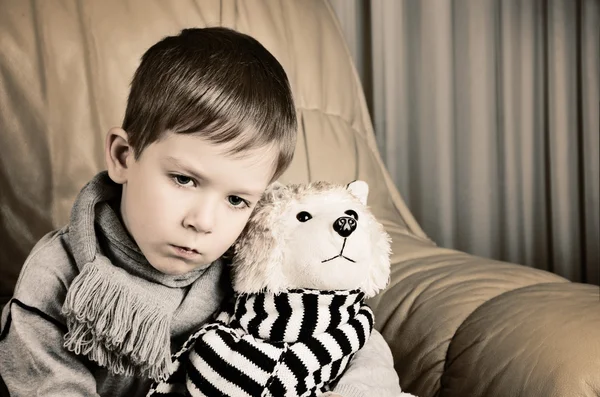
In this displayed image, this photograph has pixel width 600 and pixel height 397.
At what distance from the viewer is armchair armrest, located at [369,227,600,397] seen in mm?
775

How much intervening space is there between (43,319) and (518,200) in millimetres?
1409

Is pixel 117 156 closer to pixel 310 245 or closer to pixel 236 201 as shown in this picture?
pixel 236 201

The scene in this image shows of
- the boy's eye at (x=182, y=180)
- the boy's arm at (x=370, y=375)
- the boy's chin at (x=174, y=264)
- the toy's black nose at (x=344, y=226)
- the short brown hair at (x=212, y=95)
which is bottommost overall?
the boy's arm at (x=370, y=375)

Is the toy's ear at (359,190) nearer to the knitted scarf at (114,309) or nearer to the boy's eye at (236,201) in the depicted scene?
the boy's eye at (236,201)

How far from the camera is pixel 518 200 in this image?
1837 millimetres

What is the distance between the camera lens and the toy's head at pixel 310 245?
0.76 metres

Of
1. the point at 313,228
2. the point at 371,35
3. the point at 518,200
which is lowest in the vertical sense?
the point at 518,200

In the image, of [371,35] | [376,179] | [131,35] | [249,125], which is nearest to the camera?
[249,125]

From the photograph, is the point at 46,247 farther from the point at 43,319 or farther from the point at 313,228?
the point at 313,228

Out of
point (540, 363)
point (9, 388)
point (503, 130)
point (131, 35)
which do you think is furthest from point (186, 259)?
point (503, 130)

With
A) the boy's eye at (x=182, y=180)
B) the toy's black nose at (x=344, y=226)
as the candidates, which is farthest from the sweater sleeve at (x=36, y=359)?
the toy's black nose at (x=344, y=226)

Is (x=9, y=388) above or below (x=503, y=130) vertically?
below

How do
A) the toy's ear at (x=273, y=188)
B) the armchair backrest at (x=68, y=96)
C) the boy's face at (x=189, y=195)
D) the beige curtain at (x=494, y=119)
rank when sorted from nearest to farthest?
the boy's face at (x=189, y=195), the toy's ear at (x=273, y=188), the armchair backrest at (x=68, y=96), the beige curtain at (x=494, y=119)

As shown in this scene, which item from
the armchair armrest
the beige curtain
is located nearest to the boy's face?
the armchair armrest
